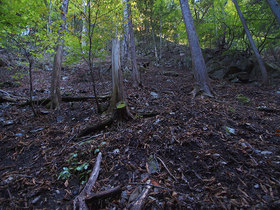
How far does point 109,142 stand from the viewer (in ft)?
9.75

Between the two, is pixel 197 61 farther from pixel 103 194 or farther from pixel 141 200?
pixel 103 194

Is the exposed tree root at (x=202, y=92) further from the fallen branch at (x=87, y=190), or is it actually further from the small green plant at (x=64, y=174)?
the small green plant at (x=64, y=174)

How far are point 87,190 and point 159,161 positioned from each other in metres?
1.18

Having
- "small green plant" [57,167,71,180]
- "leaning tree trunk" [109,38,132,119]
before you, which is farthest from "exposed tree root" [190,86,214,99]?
"small green plant" [57,167,71,180]

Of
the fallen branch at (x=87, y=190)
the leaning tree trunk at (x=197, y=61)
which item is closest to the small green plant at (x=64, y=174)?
the fallen branch at (x=87, y=190)

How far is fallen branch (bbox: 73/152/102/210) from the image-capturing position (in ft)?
5.62

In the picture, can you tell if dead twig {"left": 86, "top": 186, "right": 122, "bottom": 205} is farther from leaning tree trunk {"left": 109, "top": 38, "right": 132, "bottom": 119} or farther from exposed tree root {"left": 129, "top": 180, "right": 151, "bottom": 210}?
leaning tree trunk {"left": 109, "top": 38, "right": 132, "bottom": 119}

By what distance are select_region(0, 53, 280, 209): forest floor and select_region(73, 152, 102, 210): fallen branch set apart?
0.09 m

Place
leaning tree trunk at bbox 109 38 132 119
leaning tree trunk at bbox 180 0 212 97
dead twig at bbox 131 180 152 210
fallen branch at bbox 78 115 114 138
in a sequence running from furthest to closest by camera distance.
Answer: leaning tree trunk at bbox 180 0 212 97
leaning tree trunk at bbox 109 38 132 119
fallen branch at bbox 78 115 114 138
dead twig at bbox 131 180 152 210

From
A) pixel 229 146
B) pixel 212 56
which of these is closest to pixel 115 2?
pixel 229 146

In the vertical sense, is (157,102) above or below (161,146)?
above

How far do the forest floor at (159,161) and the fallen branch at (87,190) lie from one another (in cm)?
9

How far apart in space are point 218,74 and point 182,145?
11.2 m

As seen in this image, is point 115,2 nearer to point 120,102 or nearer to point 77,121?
point 120,102
